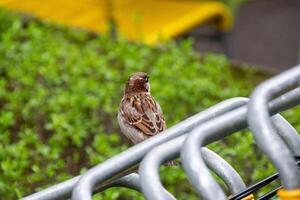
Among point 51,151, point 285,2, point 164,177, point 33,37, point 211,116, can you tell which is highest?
point 285,2

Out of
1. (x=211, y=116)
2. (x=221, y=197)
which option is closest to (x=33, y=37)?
(x=211, y=116)

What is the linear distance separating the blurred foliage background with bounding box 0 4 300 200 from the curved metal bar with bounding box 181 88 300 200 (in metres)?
1.79

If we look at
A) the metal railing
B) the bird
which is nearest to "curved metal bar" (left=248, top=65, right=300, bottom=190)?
the metal railing

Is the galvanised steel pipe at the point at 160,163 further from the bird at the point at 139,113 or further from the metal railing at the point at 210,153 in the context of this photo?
the bird at the point at 139,113

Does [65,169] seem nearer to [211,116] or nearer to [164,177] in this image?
[164,177]

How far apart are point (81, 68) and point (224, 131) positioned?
12.9 feet

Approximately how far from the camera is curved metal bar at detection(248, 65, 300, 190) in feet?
6.50

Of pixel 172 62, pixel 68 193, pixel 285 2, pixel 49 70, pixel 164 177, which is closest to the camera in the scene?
pixel 68 193

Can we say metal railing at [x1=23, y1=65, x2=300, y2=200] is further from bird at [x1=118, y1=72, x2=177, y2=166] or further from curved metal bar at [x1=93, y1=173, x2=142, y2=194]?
bird at [x1=118, y1=72, x2=177, y2=166]

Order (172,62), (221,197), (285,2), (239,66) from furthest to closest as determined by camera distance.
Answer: (285,2)
(239,66)
(172,62)
(221,197)

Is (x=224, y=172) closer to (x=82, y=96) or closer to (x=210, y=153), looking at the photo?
(x=210, y=153)

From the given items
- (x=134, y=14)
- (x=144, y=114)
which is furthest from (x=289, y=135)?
(x=134, y=14)

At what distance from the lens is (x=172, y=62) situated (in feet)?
21.1

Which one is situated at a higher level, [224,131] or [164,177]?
[164,177]
